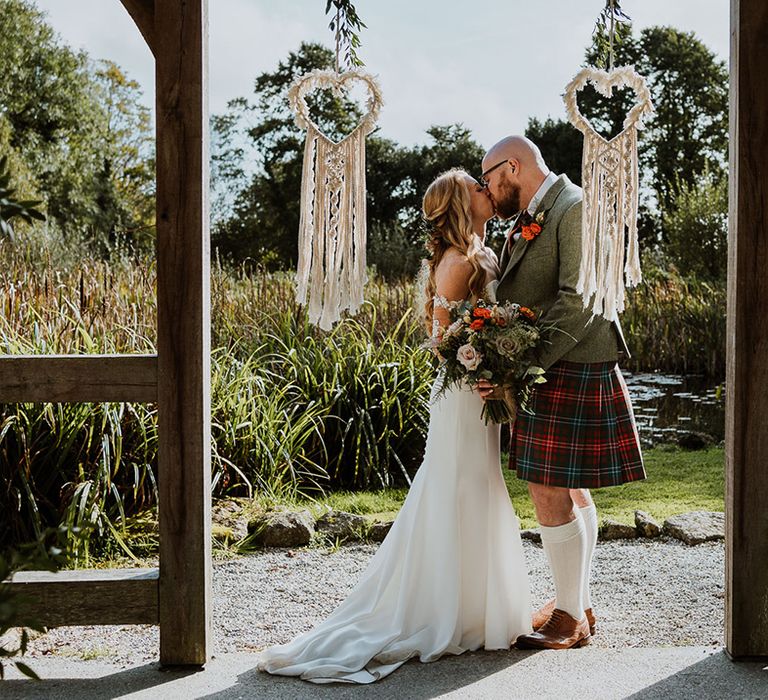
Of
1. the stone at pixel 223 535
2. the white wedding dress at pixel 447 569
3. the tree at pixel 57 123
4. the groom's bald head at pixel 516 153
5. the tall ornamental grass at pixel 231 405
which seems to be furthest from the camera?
the tree at pixel 57 123

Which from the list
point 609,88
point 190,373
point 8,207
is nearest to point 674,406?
point 609,88

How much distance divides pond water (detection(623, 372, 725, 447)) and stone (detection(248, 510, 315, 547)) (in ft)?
12.7

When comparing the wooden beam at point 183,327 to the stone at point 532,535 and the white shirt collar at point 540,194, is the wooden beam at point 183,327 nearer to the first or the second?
the white shirt collar at point 540,194

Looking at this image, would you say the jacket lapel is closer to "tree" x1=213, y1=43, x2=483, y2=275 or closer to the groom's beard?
the groom's beard

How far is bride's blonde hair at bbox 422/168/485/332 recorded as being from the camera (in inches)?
128

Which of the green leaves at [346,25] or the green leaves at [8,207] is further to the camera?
the green leaves at [346,25]

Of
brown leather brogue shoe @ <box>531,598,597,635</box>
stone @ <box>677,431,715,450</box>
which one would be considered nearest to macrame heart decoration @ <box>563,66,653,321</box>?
brown leather brogue shoe @ <box>531,598,597,635</box>

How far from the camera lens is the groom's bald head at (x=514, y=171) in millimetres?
3312

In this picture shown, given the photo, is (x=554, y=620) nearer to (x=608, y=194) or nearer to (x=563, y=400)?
(x=563, y=400)

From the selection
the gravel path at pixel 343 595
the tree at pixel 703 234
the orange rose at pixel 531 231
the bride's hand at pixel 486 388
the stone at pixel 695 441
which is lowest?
the gravel path at pixel 343 595

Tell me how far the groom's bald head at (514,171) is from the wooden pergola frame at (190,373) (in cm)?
68

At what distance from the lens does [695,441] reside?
24.9ft

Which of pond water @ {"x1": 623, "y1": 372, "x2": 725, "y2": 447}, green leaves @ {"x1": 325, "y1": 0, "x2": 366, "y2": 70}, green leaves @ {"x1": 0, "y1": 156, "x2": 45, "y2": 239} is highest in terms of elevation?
green leaves @ {"x1": 325, "y1": 0, "x2": 366, "y2": 70}

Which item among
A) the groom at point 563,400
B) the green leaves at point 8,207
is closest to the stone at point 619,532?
the groom at point 563,400
